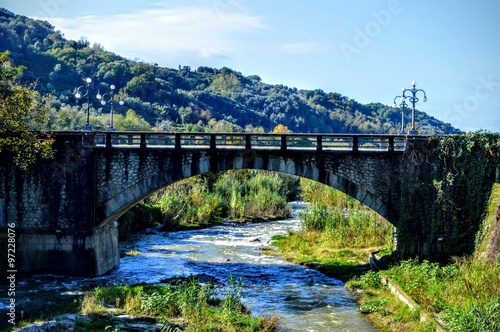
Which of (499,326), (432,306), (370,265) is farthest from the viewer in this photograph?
(370,265)

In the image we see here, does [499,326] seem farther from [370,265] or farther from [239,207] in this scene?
[239,207]

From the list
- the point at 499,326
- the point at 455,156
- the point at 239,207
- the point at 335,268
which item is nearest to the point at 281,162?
the point at 335,268

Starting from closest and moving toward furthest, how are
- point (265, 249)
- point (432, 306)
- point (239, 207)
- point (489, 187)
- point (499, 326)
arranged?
point (499, 326)
point (432, 306)
point (489, 187)
point (265, 249)
point (239, 207)

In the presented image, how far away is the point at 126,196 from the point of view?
28594 mm

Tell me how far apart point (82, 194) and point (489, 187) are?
17.7 metres

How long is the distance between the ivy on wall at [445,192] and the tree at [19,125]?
52.0 feet

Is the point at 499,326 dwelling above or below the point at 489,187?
below

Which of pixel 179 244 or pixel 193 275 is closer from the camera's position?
pixel 193 275

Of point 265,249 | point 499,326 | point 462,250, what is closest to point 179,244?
point 265,249

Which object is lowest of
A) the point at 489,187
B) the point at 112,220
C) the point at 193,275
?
the point at 193,275

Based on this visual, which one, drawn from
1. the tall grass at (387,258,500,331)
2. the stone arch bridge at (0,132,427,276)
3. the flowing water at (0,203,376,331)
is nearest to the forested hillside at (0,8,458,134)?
the flowing water at (0,203,376,331)

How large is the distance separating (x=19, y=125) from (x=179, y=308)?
10.6m

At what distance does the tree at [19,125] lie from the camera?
1018 inches

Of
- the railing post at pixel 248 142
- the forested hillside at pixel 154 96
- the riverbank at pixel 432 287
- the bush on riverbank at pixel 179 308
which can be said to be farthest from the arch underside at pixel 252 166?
the forested hillside at pixel 154 96
